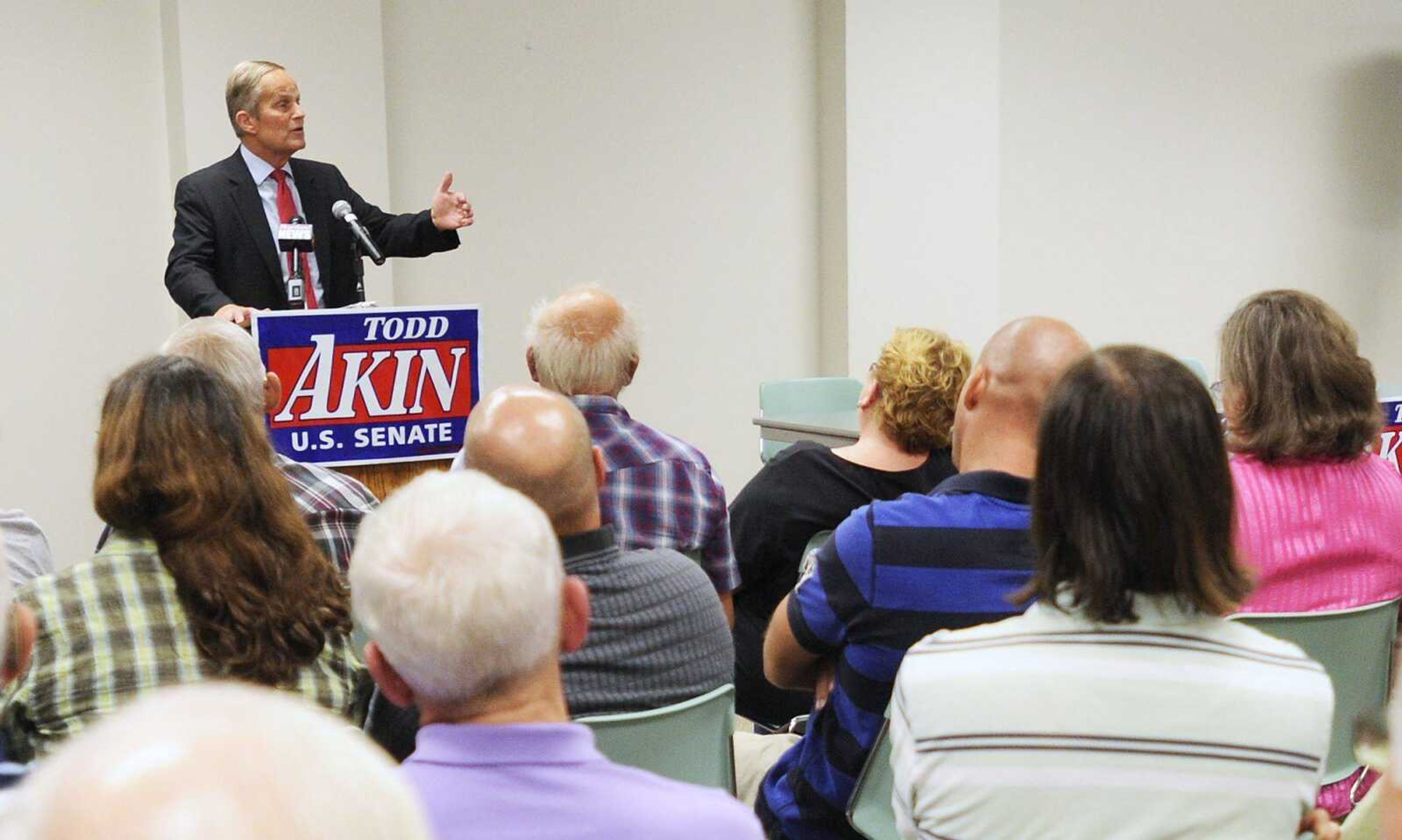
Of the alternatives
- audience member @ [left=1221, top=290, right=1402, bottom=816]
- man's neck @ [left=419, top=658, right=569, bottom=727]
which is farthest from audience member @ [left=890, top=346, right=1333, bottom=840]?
audience member @ [left=1221, top=290, right=1402, bottom=816]

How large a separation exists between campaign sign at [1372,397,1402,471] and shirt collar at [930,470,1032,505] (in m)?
2.25

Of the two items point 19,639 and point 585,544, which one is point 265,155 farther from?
point 19,639

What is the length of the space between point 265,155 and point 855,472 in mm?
2488

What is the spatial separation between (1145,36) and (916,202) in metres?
1.80

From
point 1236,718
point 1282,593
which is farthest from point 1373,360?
point 1236,718

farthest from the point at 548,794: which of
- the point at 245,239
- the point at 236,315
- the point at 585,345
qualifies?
the point at 245,239

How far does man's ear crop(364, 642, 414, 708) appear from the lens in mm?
1303

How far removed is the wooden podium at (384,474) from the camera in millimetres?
3619

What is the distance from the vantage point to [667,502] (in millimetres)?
2707

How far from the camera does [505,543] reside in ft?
4.13

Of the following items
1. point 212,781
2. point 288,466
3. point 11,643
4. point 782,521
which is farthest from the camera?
point 782,521

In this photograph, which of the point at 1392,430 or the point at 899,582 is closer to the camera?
the point at 899,582

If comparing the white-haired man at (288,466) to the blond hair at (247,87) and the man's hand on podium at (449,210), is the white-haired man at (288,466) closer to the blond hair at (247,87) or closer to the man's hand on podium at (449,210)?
the man's hand on podium at (449,210)

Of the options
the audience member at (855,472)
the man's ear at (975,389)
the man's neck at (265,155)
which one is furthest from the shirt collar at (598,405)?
the man's neck at (265,155)
